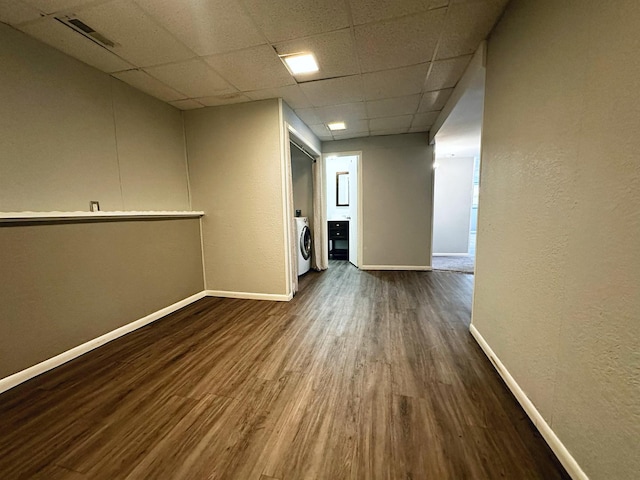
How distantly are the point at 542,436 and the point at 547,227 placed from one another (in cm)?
102

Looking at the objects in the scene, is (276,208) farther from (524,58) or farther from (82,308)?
(524,58)

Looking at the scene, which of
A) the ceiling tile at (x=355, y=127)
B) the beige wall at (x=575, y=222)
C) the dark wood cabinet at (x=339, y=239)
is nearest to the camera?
the beige wall at (x=575, y=222)

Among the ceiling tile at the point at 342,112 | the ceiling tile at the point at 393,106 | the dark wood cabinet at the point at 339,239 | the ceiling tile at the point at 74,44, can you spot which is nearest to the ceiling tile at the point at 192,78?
the ceiling tile at the point at 74,44

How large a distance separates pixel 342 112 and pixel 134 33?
2.33 meters

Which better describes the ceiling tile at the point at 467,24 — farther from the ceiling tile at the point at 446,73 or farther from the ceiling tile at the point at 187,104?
the ceiling tile at the point at 187,104

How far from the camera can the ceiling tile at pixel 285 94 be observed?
2730 millimetres

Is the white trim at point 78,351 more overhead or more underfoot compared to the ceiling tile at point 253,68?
more underfoot

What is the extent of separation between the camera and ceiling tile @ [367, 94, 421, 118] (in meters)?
3.06

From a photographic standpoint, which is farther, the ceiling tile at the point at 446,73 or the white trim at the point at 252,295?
the white trim at the point at 252,295

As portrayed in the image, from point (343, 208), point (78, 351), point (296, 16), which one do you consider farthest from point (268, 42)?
point (343, 208)

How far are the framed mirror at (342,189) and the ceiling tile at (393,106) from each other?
8.75 ft

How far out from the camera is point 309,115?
3510mm

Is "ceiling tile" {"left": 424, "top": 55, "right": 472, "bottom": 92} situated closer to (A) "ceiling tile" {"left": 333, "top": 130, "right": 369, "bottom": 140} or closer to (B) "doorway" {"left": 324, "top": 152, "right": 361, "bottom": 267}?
(A) "ceiling tile" {"left": 333, "top": 130, "right": 369, "bottom": 140}

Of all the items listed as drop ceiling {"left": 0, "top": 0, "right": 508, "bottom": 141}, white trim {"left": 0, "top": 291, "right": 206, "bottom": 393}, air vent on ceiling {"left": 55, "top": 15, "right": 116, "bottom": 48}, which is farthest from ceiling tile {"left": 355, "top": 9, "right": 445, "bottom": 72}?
white trim {"left": 0, "top": 291, "right": 206, "bottom": 393}
